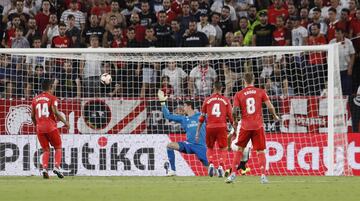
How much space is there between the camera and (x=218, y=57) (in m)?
23.0

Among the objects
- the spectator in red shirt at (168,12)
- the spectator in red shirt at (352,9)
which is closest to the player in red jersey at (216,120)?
the spectator in red shirt at (352,9)

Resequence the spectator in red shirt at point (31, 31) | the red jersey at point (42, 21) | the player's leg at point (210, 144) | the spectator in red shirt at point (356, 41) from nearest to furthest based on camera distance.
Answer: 1. the player's leg at point (210, 144)
2. the spectator in red shirt at point (356, 41)
3. the spectator in red shirt at point (31, 31)
4. the red jersey at point (42, 21)

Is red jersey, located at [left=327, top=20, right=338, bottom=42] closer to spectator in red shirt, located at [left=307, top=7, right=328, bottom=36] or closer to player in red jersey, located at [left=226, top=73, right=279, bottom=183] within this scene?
spectator in red shirt, located at [left=307, top=7, right=328, bottom=36]

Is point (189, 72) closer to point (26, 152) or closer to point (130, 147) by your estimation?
point (130, 147)

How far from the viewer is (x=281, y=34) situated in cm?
2502

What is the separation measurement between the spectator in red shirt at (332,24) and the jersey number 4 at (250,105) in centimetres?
717

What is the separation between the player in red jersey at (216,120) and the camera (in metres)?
20.5

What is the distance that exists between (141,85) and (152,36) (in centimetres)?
224

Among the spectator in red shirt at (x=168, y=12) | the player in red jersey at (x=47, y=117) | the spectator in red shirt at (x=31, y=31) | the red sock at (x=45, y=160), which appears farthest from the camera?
the spectator in red shirt at (x=168, y=12)

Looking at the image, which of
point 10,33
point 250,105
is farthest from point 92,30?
point 250,105

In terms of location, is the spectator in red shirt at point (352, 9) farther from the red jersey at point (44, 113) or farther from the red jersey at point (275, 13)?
the red jersey at point (44, 113)

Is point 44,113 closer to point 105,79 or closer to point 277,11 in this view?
point 105,79

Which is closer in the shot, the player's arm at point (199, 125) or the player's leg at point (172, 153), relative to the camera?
the player's arm at point (199, 125)

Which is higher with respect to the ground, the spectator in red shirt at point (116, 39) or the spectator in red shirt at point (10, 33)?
the spectator in red shirt at point (10, 33)
